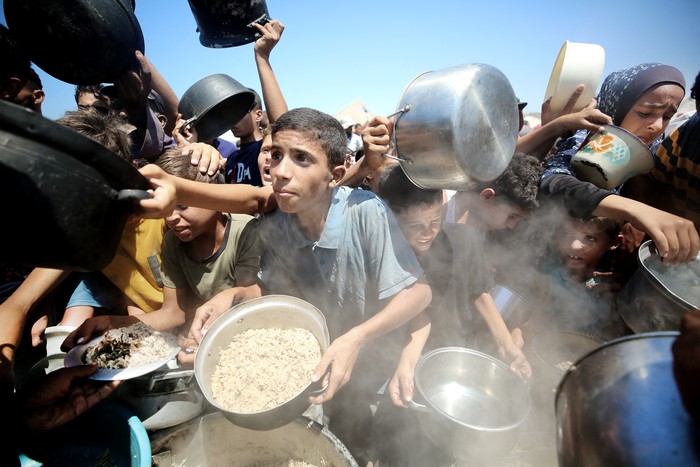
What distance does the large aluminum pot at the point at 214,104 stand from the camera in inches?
115

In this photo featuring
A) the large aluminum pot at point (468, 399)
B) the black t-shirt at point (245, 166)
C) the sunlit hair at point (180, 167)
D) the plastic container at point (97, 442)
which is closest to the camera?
the plastic container at point (97, 442)

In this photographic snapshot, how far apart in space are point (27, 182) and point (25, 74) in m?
2.13

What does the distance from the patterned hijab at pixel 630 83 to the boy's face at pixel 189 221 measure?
12.2ft

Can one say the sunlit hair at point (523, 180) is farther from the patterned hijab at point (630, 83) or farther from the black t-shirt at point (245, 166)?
the black t-shirt at point (245, 166)

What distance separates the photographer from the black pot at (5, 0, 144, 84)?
1.77 m

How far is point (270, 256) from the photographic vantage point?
97.0 inches

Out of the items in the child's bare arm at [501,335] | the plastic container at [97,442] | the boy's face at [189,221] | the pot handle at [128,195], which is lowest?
the child's bare arm at [501,335]

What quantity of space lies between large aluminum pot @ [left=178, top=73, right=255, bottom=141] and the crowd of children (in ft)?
0.62

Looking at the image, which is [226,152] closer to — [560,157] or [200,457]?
[200,457]

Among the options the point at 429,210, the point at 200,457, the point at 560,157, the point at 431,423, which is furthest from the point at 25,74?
the point at 560,157

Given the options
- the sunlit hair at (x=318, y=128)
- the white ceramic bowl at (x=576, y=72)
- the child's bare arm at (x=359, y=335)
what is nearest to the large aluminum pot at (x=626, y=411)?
the child's bare arm at (x=359, y=335)

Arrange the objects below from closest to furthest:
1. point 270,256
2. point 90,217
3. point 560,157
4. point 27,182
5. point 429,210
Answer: point 27,182 < point 90,217 < point 429,210 < point 270,256 < point 560,157

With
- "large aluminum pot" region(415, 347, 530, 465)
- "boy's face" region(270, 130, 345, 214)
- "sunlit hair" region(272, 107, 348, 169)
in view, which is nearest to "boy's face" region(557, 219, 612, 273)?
"large aluminum pot" region(415, 347, 530, 465)

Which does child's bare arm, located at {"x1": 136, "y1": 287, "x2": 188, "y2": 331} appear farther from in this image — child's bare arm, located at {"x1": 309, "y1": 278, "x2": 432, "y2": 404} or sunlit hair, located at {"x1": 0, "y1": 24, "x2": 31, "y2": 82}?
sunlit hair, located at {"x1": 0, "y1": 24, "x2": 31, "y2": 82}
